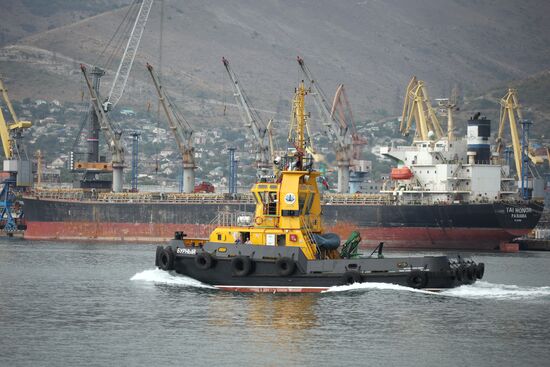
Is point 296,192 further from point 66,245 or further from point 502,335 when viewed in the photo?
point 66,245

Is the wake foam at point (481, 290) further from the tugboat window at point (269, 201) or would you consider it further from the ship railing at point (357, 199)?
the ship railing at point (357, 199)

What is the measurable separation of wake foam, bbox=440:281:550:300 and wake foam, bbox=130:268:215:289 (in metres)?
10.4

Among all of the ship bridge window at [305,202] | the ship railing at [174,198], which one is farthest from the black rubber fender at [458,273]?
the ship railing at [174,198]

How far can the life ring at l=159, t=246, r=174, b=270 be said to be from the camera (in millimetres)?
50094

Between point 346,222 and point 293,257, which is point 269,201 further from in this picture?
point 346,222

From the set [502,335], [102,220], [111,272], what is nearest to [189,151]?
[102,220]

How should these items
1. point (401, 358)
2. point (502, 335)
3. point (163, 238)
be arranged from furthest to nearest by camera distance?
point (163, 238), point (502, 335), point (401, 358)

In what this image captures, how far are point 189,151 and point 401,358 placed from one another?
68.4m

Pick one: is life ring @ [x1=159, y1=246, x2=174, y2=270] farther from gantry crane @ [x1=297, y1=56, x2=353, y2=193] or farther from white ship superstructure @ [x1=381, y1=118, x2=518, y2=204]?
gantry crane @ [x1=297, y1=56, x2=353, y2=193]

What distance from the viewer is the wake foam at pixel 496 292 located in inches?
1901

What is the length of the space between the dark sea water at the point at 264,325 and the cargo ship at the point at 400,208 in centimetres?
2920

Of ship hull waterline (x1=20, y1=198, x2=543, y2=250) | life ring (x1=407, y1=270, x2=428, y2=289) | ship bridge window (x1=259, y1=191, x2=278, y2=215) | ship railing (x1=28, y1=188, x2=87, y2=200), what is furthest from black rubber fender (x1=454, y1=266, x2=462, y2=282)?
ship railing (x1=28, y1=188, x2=87, y2=200)

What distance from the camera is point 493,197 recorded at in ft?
290

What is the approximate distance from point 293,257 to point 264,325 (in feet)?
19.1
